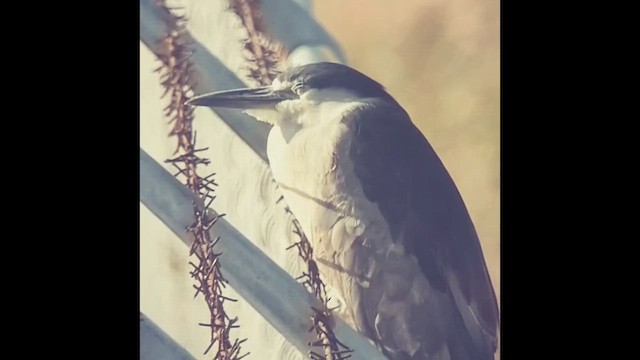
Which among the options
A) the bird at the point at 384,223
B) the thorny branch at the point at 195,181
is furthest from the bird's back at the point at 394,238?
the thorny branch at the point at 195,181

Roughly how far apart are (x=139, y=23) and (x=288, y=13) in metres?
0.37

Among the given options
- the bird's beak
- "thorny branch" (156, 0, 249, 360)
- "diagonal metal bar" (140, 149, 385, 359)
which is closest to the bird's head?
the bird's beak

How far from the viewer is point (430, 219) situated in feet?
5.47

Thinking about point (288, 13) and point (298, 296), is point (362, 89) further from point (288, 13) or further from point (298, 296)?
point (298, 296)

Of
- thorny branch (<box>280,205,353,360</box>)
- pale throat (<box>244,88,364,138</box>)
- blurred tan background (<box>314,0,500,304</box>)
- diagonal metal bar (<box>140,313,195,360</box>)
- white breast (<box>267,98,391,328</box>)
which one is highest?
blurred tan background (<box>314,0,500,304</box>)

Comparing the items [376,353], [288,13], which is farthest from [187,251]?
[288,13]

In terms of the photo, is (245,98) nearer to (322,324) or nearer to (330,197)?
(330,197)

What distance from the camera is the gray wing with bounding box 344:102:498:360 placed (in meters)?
1.66

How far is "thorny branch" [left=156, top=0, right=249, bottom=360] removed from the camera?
1.71 meters

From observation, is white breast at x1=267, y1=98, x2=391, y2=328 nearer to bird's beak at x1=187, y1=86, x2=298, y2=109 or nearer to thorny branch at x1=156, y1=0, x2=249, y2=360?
bird's beak at x1=187, y1=86, x2=298, y2=109

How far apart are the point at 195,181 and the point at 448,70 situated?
0.66 meters

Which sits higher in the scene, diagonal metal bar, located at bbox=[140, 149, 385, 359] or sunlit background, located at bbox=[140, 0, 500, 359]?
sunlit background, located at bbox=[140, 0, 500, 359]

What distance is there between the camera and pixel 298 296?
1.68 metres

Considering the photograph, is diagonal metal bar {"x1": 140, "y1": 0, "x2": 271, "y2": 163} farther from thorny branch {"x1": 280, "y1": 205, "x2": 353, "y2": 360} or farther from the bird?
thorny branch {"x1": 280, "y1": 205, "x2": 353, "y2": 360}
